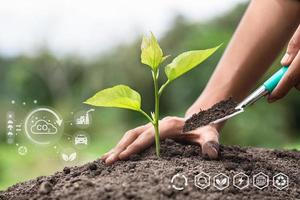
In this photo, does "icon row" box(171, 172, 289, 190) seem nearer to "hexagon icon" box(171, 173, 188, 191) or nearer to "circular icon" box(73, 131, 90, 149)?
"hexagon icon" box(171, 173, 188, 191)

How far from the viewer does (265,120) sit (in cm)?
417

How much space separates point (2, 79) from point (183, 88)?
1.30 meters

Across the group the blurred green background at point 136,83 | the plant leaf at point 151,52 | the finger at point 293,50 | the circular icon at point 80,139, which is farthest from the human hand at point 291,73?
the blurred green background at point 136,83

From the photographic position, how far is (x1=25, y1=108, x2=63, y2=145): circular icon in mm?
1432

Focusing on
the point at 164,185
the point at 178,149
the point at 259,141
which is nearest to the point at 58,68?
the point at 259,141

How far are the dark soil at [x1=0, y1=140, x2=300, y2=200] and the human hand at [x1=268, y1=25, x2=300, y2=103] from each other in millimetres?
146

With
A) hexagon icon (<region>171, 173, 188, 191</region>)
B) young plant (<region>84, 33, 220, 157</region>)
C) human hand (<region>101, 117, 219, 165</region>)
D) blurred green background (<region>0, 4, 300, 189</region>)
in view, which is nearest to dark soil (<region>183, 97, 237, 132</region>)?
human hand (<region>101, 117, 219, 165</region>)

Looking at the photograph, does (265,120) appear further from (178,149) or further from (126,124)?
(178,149)

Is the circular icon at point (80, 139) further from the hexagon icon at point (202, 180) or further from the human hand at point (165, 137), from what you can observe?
the hexagon icon at point (202, 180)

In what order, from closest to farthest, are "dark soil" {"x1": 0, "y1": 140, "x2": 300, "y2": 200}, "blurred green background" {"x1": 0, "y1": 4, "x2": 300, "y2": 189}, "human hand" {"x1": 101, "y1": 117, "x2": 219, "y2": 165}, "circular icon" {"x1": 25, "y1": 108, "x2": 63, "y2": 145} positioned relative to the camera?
1. "dark soil" {"x1": 0, "y1": 140, "x2": 300, "y2": 200}
2. "human hand" {"x1": 101, "y1": 117, "x2": 219, "y2": 165}
3. "circular icon" {"x1": 25, "y1": 108, "x2": 63, "y2": 145}
4. "blurred green background" {"x1": 0, "y1": 4, "x2": 300, "y2": 189}

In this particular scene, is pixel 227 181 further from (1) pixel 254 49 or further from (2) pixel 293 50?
(1) pixel 254 49

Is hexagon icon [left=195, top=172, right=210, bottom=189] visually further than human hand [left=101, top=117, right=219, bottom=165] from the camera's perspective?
No

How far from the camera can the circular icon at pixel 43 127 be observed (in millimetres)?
1432

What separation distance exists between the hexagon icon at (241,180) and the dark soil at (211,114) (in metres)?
0.16
